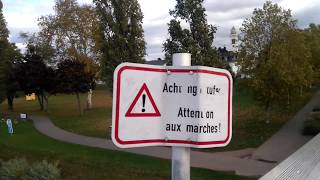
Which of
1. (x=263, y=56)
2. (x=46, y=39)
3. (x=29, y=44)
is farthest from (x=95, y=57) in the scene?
(x=263, y=56)

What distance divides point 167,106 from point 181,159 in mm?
304

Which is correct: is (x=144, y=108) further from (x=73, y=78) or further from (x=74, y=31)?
(x=74, y=31)

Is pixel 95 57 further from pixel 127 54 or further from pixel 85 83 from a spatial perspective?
pixel 127 54

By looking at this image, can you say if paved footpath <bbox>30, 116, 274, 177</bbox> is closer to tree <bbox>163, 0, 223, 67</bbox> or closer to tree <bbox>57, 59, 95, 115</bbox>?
tree <bbox>163, 0, 223, 67</bbox>

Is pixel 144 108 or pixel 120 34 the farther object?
pixel 120 34

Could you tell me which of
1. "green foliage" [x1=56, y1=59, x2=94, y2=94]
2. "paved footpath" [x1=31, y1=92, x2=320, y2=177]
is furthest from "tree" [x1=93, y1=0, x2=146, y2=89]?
"green foliage" [x1=56, y1=59, x2=94, y2=94]

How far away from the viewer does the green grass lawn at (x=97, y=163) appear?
614 inches

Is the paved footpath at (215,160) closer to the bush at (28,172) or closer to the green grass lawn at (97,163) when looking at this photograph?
the green grass lawn at (97,163)

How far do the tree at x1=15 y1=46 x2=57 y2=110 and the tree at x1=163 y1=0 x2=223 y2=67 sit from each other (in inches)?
1036

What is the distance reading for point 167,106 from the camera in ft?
8.75

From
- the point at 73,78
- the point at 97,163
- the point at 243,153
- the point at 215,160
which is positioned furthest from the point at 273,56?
the point at 73,78

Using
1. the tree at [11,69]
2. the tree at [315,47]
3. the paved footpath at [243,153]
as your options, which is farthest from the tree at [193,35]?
the tree at [11,69]

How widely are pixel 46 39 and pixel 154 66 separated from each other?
52.6 m

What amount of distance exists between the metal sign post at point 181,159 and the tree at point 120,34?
28.8m
